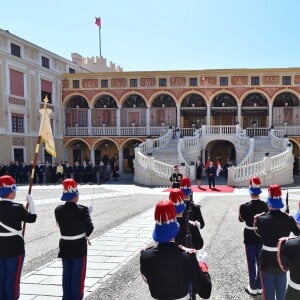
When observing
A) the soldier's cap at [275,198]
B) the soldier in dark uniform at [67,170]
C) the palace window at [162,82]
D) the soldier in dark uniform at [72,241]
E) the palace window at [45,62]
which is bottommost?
the soldier in dark uniform at [67,170]

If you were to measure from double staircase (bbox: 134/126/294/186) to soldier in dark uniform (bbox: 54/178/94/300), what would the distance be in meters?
16.7

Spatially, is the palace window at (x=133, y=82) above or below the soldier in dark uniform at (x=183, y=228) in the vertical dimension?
above

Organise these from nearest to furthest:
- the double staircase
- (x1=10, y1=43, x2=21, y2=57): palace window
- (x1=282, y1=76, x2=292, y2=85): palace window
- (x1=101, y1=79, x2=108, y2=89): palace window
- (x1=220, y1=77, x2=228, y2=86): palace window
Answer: the double staircase, (x1=10, y1=43, x2=21, y2=57): palace window, (x1=282, y1=76, x2=292, y2=85): palace window, (x1=220, y1=77, x2=228, y2=86): palace window, (x1=101, y1=79, x2=108, y2=89): palace window

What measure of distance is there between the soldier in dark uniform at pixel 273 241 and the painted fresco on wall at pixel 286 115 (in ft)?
97.7

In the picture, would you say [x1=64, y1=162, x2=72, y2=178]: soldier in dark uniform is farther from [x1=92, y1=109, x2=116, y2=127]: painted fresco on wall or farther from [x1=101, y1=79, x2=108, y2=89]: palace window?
[x1=101, y1=79, x2=108, y2=89]: palace window

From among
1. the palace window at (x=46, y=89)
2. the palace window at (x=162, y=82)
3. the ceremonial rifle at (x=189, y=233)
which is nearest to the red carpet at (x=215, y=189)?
the ceremonial rifle at (x=189, y=233)

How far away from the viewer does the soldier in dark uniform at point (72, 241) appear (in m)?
4.79

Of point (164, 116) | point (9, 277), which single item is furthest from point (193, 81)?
point (9, 277)

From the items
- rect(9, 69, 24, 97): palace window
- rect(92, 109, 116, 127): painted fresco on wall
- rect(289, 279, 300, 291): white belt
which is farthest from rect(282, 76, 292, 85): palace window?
rect(289, 279, 300, 291): white belt

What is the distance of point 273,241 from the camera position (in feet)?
14.4

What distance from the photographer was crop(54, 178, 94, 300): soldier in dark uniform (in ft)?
15.7

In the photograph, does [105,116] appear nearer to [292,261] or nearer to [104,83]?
[104,83]

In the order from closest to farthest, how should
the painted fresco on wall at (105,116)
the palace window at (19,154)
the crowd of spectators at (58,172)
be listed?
1. the crowd of spectators at (58,172)
2. the palace window at (19,154)
3. the painted fresco on wall at (105,116)

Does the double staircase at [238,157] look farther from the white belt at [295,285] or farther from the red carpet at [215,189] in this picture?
the white belt at [295,285]
